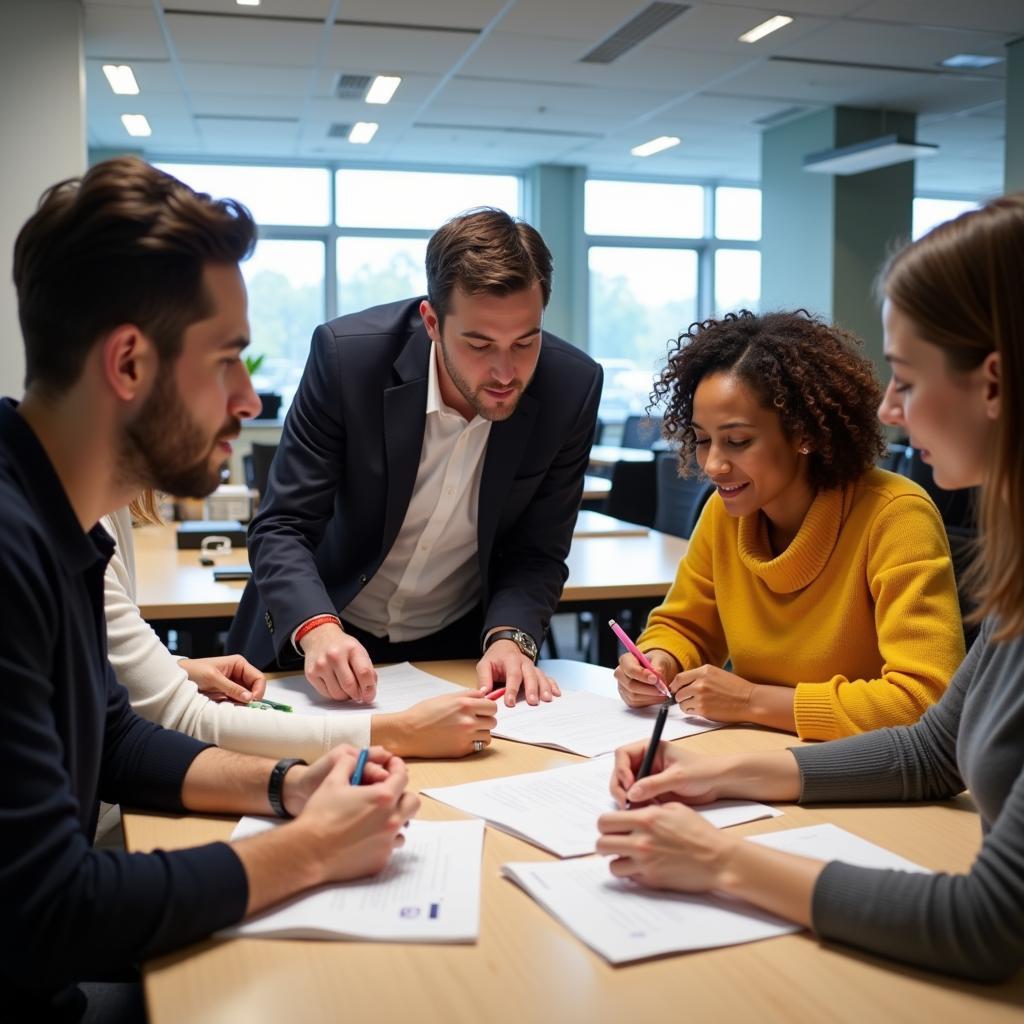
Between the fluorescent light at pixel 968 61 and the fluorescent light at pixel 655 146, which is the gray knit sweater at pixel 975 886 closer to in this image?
the fluorescent light at pixel 968 61

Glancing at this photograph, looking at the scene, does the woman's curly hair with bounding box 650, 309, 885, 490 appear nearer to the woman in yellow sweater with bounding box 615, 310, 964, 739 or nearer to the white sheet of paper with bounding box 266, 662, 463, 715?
the woman in yellow sweater with bounding box 615, 310, 964, 739

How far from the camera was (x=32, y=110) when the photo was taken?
243 inches

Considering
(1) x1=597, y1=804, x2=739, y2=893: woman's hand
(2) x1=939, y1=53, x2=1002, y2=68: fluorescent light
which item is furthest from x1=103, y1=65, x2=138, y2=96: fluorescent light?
(1) x1=597, y1=804, x2=739, y2=893: woman's hand

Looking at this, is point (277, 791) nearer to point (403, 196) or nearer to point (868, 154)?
point (868, 154)

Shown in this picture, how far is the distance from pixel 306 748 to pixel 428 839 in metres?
0.34

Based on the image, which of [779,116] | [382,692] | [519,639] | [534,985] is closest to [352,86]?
[779,116]

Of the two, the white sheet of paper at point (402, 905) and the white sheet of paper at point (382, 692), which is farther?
the white sheet of paper at point (382, 692)

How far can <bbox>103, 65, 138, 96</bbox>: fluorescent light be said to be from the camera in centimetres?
739

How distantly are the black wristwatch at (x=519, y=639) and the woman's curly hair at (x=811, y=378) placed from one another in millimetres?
559

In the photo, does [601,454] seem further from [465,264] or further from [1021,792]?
[1021,792]

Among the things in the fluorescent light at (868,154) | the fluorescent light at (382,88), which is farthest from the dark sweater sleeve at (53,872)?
the fluorescent light at (868,154)

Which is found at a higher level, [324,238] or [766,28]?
[766,28]

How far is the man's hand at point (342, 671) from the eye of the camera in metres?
1.74

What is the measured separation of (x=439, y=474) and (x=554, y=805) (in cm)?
94
